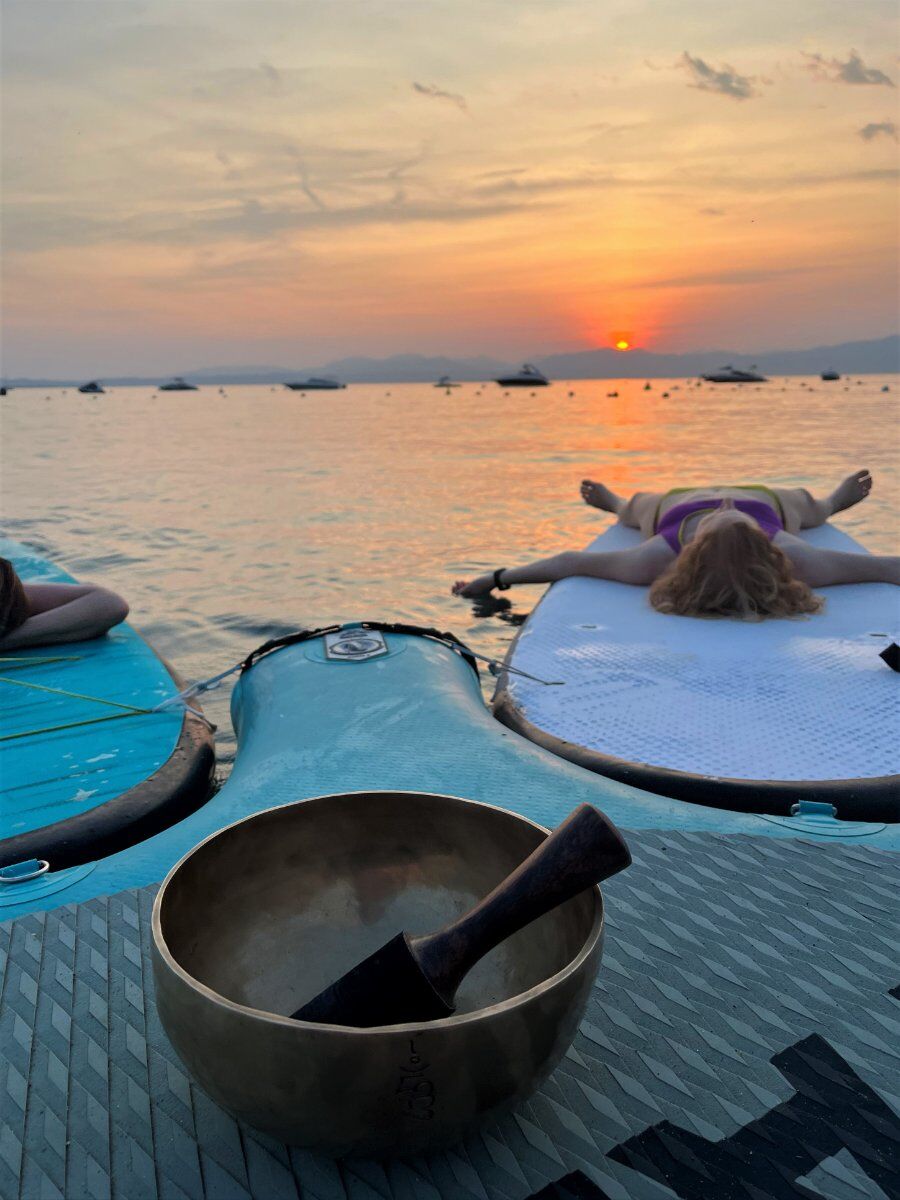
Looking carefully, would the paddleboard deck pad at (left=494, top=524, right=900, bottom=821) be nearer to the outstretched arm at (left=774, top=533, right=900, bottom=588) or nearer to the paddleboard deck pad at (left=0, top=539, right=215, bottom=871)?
the outstretched arm at (left=774, top=533, right=900, bottom=588)

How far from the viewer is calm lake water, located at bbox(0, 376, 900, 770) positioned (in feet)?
22.6

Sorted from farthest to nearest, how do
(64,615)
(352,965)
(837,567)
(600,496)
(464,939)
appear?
(600,496), (837,567), (64,615), (352,965), (464,939)

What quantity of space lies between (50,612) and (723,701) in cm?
288

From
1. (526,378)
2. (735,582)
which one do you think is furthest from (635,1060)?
(526,378)

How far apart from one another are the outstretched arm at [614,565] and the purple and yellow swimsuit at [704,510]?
95mm

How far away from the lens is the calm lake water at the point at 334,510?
271 inches

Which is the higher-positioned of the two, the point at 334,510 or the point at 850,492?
the point at 850,492

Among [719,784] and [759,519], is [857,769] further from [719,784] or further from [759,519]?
[759,519]

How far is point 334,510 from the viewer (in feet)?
36.4

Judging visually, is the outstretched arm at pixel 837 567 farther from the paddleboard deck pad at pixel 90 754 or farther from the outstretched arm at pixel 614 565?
the paddleboard deck pad at pixel 90 754

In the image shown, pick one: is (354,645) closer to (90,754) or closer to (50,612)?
(90,754)

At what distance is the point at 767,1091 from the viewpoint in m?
1.00

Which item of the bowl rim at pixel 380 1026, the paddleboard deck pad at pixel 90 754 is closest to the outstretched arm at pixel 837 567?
the paddleboard deck pad at pixel 90 754

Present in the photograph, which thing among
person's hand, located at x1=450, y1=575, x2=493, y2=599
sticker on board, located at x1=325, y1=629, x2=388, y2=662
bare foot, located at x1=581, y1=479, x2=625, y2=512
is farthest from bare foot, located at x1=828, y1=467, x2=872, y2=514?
sticker on board, located at x1=325, y1=629, x2=388, y2=662
